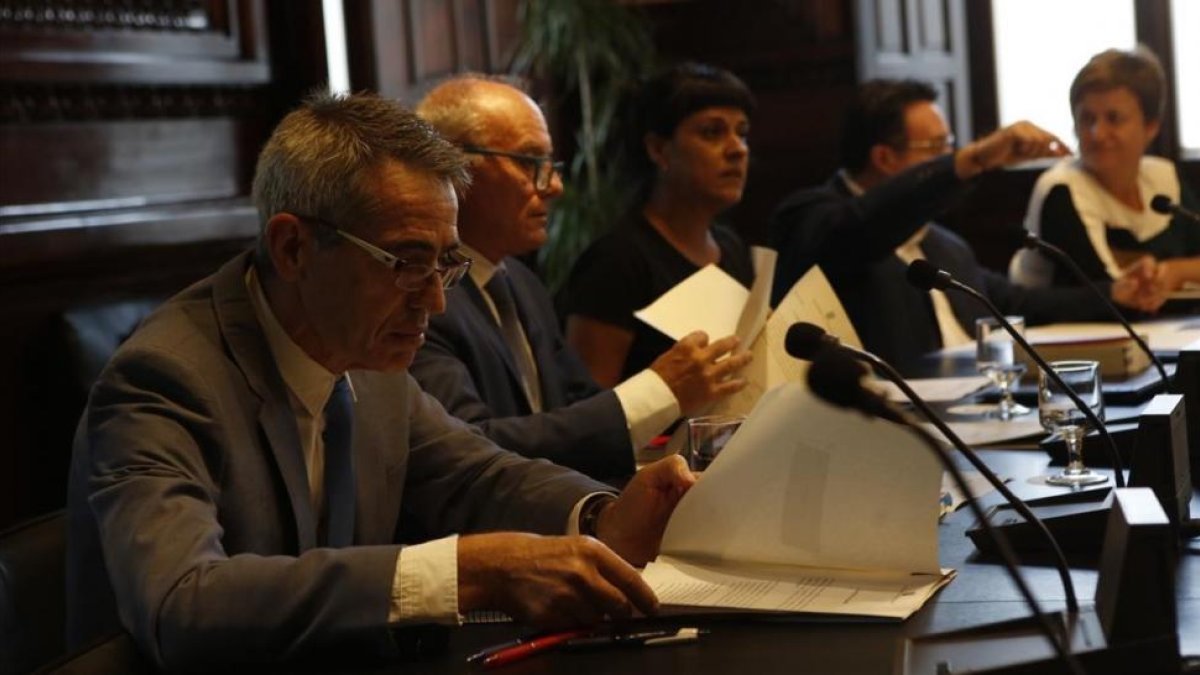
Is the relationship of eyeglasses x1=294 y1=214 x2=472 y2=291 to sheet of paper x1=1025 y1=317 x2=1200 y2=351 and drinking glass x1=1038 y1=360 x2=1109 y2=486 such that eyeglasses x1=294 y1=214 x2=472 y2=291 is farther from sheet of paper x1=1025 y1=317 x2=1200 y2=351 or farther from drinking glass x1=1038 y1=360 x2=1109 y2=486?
sheet of paper x1=1025 y1=317 x2=1200 y2=351

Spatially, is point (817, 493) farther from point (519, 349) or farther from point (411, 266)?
point (519, 349)

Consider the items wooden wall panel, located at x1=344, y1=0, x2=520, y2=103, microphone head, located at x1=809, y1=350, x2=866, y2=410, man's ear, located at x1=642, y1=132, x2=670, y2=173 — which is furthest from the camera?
wooden wall panel, located at x1=344, y1=0, x2=520, y2=103

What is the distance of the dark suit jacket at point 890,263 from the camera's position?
13.3ft

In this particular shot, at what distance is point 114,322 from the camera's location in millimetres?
3393

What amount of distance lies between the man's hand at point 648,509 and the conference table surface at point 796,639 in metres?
0.27

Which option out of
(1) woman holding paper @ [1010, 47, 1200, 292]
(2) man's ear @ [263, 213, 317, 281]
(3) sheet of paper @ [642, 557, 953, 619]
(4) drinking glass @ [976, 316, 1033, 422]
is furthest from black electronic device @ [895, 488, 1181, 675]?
(1) woman holding paper @ [1010, 47, 1200, 292]

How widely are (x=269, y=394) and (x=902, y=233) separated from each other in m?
2.57

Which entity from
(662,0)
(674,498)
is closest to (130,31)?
(674,498)

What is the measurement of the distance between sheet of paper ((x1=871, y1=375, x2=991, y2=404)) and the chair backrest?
155cm

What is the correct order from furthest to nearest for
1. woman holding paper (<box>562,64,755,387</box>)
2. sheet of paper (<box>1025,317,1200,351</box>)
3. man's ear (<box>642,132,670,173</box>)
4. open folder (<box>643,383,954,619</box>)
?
1. man's ear (<box>642,132,670,173</box>)
2. woman holding paper (<box>562,64,755,387</box>)
3. sheet of paper (<box>1025,317,1200,351</box>)
4. open folder (<box>643,383,954,619</box>)

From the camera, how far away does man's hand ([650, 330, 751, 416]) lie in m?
2.74

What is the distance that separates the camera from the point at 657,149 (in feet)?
13.1

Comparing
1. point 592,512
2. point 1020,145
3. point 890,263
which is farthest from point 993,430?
point 890,263

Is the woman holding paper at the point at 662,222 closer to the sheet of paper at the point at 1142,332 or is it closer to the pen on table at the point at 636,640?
the sheet of paper at the point at 1142,332
